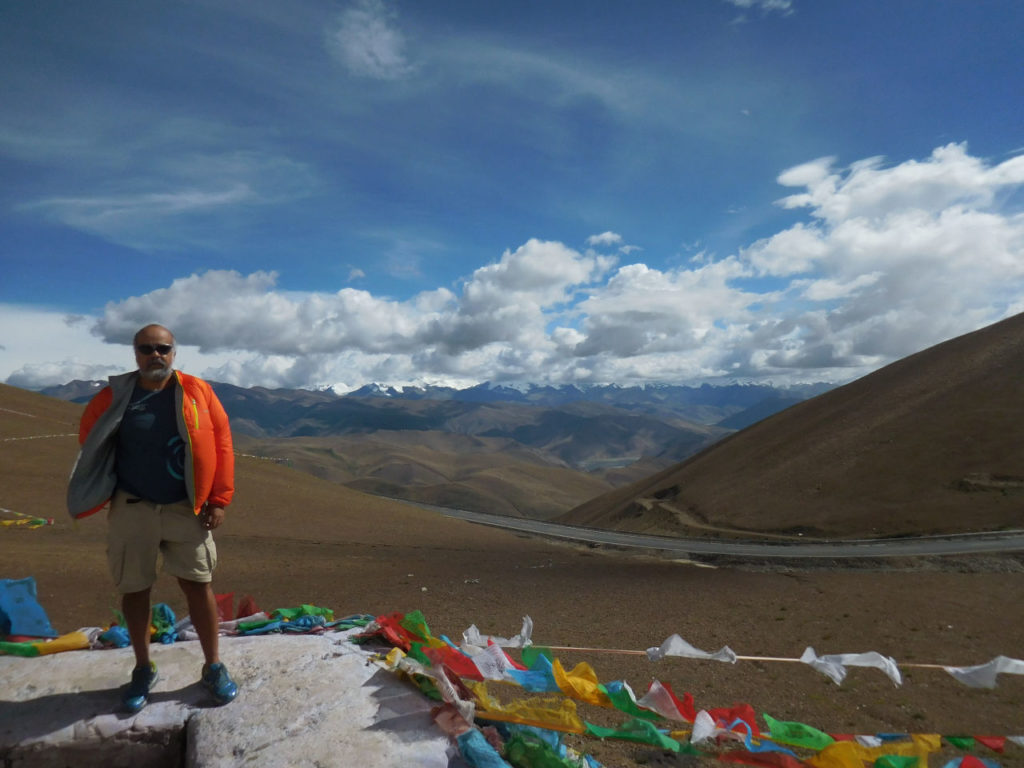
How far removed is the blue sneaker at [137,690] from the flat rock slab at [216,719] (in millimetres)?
59

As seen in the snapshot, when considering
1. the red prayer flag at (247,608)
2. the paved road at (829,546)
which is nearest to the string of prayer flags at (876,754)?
the red prayer flag at (247,608)

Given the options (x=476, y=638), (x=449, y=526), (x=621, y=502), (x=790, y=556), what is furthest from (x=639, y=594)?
(x=621, y=502)

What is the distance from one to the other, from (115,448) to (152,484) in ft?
1.29

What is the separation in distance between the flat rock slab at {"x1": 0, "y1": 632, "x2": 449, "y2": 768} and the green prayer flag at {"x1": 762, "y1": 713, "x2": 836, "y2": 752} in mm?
2753

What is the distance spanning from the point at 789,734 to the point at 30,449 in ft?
123

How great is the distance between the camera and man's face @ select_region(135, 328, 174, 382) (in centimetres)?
388

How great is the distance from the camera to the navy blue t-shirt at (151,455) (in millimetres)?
3812

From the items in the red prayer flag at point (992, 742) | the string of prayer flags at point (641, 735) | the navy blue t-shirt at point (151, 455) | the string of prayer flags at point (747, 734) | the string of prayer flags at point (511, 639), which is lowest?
the red prayer flag at point (992, 742)

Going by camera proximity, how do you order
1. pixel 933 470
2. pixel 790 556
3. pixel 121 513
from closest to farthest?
1. pixel 121 513
2. pixel 790 556
3. pixel 933 470

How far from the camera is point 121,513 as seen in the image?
3.80 m

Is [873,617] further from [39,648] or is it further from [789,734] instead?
[39,648]

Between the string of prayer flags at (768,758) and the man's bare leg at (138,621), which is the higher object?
the man's bare leg at (138,621)

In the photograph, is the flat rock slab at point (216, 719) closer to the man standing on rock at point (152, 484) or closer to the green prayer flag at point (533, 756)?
the man standing on rock at point (152, 484)

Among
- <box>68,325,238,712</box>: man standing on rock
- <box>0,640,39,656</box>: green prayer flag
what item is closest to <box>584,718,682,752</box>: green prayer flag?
<box>68,325,238,712</box>: man standing on rock
